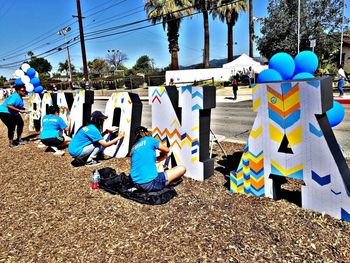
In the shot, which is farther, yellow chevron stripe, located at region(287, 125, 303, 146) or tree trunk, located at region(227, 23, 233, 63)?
tree trunk, located at region(227, 23, 233, 63)

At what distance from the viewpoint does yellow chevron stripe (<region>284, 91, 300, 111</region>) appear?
3408mm

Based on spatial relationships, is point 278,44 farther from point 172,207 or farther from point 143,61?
point 143,61

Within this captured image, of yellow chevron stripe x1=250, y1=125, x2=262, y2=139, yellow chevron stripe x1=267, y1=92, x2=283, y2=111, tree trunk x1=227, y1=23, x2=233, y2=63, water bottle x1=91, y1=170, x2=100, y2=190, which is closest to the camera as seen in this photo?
yellow chevron stripe x1=267, y1=92, x2=283, y2=111

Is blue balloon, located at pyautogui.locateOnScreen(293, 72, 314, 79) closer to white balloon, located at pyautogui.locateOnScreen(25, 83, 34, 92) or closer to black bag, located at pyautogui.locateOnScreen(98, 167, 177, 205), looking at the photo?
black bag, located at pyautogui.locateOnScreen(98, 167, 177, 205)

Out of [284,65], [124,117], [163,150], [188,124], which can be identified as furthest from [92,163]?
[284,65]

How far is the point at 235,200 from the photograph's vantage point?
13.1 feet

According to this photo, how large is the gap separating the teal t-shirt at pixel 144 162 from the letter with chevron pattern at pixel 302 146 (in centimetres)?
136

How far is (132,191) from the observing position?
4.30m

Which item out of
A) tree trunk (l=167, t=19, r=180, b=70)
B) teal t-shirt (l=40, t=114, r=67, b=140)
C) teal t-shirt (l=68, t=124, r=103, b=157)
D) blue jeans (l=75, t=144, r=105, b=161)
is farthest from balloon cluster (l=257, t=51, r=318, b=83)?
tree trunk (l=167, t=19, r=180, b=70)

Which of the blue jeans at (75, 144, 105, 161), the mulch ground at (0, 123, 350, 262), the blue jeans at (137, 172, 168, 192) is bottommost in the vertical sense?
the mulch ground at (0, 123, 350, 262)

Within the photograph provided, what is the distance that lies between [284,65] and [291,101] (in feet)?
3.30

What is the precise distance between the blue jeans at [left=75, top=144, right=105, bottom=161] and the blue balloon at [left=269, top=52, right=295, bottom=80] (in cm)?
386

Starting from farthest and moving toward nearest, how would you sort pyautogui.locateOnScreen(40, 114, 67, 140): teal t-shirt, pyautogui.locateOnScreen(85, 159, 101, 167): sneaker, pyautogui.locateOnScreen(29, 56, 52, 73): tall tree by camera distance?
1. pyautogui.locateOnScreen(29, 56, 52, 73): tall tree
2. pyautogui.locateOnScreen(40, 114, 67, 140): teal t-shirt
3. pyautogui.locateOnScreen(85, 159, 101, 167): sneaker

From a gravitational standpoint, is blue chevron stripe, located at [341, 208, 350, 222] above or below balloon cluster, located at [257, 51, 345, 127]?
below
